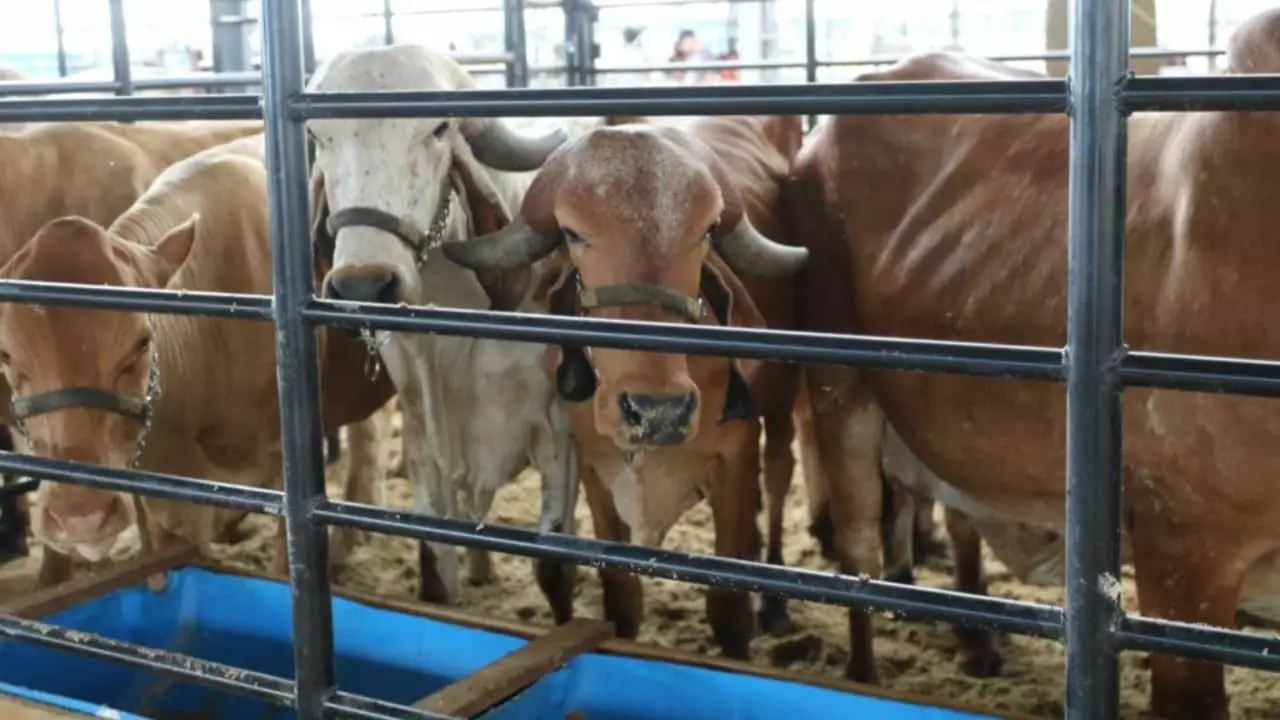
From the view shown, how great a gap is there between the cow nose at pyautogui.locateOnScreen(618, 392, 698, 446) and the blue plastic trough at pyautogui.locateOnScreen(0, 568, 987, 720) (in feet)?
1.47

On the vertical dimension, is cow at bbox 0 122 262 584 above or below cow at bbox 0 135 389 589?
above

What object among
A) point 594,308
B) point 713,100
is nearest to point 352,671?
point 594,308

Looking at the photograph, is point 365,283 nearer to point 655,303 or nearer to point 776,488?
point 655,303

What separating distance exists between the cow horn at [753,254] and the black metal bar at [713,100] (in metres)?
1.40

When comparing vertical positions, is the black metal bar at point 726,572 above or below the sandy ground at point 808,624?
above

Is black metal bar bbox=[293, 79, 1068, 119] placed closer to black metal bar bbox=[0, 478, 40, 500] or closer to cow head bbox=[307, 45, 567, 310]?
cow head bbox=[307, 45, 567, 310]

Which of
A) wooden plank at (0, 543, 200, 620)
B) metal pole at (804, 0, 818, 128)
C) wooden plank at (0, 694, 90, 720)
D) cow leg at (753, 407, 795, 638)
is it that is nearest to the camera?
wooden plank at (0, 694, 90, 720)

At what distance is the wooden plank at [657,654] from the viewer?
2.41 meters

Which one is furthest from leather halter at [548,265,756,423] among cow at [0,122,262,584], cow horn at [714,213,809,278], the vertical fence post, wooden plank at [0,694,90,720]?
the vertical fence post

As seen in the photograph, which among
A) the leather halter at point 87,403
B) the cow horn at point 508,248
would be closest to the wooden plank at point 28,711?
the leather halter at point 87,403

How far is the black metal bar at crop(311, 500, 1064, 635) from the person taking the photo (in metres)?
1.61

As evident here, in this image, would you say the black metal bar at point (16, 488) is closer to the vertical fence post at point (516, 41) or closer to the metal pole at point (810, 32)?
the vertical fence post at point (516, 41)

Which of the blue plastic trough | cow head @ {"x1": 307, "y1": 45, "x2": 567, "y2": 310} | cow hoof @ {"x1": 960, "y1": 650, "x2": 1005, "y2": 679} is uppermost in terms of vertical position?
cow head @ {"x1": 307, "y1": 45, "x2": 567, "y2": 310}

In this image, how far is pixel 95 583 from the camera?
3.15 metres
